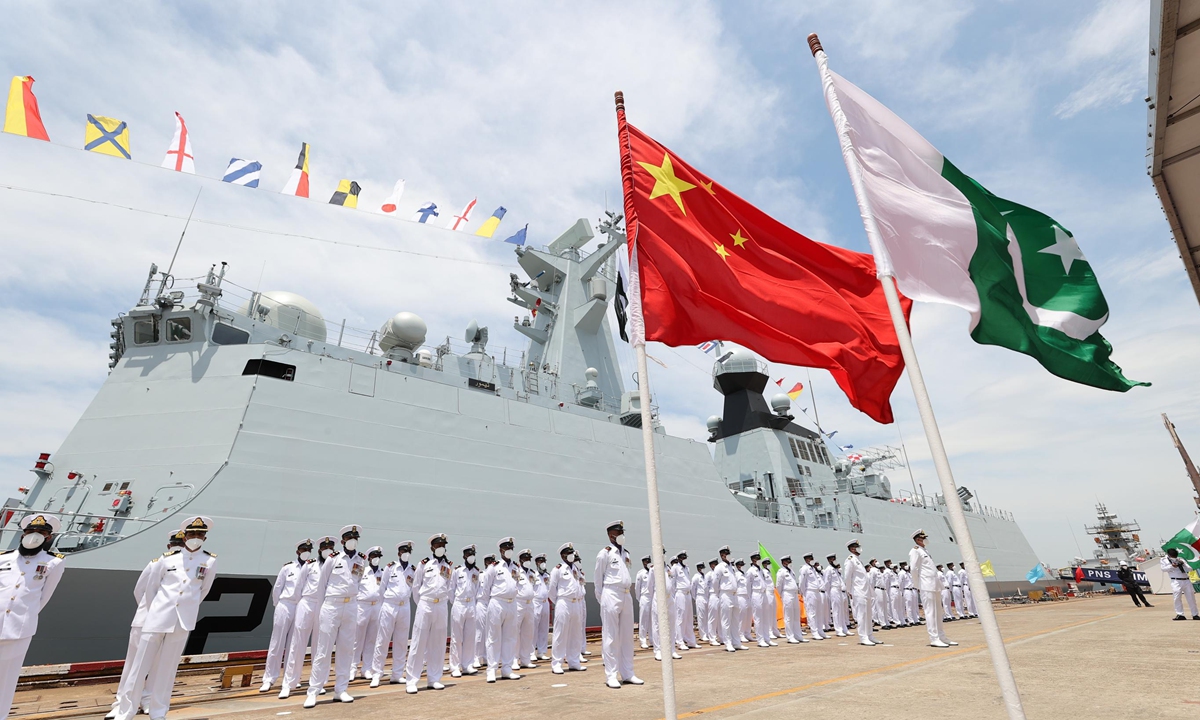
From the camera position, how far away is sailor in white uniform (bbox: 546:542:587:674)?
22.9 ft

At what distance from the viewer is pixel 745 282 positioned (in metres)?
4.02

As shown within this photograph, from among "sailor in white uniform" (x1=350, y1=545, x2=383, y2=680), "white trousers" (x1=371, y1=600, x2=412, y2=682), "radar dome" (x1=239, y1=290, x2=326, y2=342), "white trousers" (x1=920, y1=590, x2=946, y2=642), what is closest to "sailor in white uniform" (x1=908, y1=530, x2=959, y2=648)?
"white trousers" (x1=920, y1=590, x2=946, y2=642)

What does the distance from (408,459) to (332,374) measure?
1983 mm

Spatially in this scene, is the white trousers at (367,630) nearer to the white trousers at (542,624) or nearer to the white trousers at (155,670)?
the white trousers at (155,670)

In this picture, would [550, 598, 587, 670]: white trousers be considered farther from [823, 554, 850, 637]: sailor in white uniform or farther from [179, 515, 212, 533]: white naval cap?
[823, 554, 850, 637]: sailor in white uniform

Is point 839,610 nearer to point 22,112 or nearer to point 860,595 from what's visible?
point 860,595

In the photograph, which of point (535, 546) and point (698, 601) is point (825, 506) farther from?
point (535, 546)

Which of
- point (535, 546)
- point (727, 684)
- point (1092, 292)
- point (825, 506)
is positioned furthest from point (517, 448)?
point (825, 506)

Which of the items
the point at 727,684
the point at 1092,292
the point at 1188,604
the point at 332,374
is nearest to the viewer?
the point at 1092,292

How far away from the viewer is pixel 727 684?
17.7ft

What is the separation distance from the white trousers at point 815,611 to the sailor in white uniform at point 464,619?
6775 mm

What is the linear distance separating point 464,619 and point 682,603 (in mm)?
3993

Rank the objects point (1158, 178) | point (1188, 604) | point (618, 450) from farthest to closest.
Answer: point (618, 450), point (1188, 604), point (1158, 178)

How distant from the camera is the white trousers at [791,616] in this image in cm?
1063
